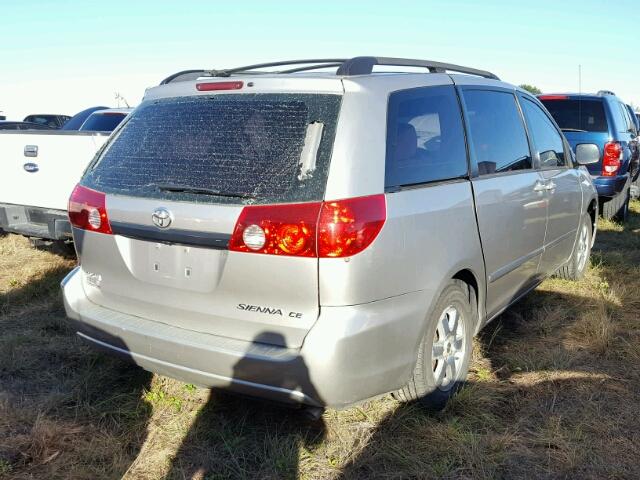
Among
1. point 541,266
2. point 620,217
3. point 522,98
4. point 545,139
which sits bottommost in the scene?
point 620,217

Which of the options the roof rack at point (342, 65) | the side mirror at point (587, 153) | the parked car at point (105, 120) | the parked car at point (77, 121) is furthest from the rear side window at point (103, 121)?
the side mirror at point (587, 153)

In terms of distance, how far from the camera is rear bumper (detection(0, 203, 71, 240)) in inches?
206

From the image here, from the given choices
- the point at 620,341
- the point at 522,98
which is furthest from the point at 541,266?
the point at 522,98

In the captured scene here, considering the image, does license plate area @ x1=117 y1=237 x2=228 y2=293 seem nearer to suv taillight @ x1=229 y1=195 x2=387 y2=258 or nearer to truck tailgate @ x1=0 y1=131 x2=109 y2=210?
suv taillight @ x1=229 y1=195 x2=387 y2=258

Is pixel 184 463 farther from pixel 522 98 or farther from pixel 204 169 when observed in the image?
pixel 522 98

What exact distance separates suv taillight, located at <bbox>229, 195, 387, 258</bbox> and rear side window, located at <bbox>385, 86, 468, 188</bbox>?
25 centimetres

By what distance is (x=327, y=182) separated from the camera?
249 cm

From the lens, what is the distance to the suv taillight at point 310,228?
2445 mm

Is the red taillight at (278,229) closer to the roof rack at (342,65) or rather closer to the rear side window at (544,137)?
the roof rack at (342,65)

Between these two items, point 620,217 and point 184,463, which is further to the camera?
point 620,217

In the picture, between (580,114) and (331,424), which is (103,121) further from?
(331,424)

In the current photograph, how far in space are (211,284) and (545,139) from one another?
318 centimetres

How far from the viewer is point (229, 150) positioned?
272cm

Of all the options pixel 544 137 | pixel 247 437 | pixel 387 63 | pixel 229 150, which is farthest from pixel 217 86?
pixel 544 137
